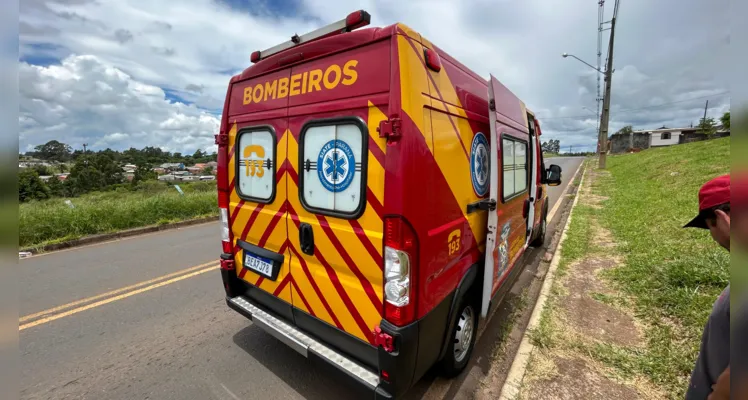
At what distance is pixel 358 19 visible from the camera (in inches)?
86.4

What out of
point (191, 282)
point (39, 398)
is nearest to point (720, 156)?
point (191, 282)

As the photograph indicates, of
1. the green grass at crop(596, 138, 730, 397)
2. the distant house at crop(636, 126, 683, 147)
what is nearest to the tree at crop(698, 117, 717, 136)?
the distant house at crop(636, 126, 683, 147)

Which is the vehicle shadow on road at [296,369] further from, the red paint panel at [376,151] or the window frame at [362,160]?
the red paint panel at [376,151]

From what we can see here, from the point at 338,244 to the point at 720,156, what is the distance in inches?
648

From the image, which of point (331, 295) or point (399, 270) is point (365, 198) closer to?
point (399, 270)

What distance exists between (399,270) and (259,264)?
156cm

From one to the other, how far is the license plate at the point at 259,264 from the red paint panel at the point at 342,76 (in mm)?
1391

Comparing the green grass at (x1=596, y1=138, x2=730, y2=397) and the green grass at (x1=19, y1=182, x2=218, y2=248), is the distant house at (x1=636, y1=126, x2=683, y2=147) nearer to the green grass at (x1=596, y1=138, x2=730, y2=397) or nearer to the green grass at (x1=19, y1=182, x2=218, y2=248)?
the green grass at (x1=596, y1=138, x2=730, y2=397)

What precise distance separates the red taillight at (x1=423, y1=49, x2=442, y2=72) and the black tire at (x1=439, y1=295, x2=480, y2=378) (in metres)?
1.80

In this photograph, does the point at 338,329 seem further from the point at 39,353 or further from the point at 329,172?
the point at 39,353

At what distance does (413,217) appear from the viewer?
6.60ft

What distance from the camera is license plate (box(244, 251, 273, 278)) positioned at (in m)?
2.90

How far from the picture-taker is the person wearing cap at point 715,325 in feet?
4.13

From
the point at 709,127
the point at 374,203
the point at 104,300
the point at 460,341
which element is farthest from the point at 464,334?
the point at 709,127
